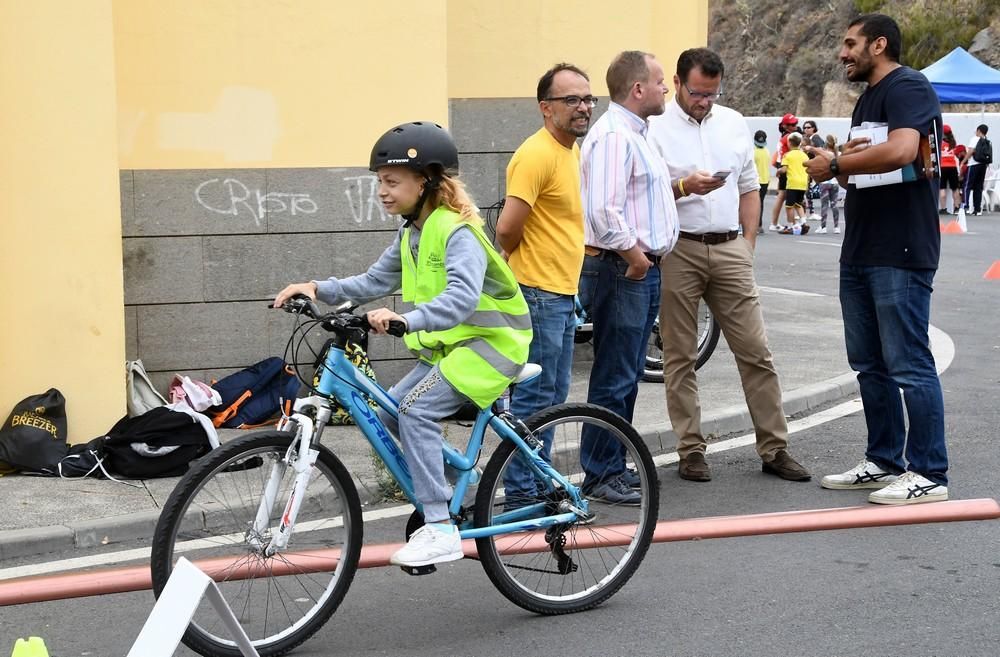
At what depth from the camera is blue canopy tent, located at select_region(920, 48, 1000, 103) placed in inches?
1186

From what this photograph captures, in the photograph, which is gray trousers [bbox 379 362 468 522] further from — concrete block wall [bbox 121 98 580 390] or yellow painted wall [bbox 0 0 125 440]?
concrete block wall [bbox 121 98 580 390]

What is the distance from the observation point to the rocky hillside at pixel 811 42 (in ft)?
164

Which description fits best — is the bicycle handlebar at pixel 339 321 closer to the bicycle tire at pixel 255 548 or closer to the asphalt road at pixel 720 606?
the bicycle tire at pixel 255 548

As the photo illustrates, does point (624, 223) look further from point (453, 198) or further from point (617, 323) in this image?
point (453, 198)

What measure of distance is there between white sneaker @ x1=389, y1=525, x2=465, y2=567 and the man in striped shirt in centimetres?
190

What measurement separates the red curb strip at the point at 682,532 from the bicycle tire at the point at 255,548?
0.28ft

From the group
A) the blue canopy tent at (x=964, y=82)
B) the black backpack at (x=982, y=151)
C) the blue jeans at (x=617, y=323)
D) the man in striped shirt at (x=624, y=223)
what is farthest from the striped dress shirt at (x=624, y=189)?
the blue canopy tent at (x=964, y=82)

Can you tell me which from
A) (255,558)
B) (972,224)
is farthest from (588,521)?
(972,224)

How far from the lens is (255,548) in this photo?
15.1 ft

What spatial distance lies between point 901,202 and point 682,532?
1.86 metres

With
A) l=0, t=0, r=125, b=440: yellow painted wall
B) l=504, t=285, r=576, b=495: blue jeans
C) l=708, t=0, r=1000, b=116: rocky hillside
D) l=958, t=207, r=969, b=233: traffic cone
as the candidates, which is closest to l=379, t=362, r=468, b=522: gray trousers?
l=504, t=285, r=576, b=495: blue jeans

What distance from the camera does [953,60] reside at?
31.2m

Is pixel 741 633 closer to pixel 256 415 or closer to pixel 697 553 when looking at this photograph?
pixel 697 553

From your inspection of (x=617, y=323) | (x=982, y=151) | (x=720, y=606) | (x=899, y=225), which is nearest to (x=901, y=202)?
(x=899, y=225)
